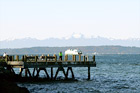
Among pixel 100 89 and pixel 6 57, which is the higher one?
pixel 6 57

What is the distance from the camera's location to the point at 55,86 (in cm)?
4972

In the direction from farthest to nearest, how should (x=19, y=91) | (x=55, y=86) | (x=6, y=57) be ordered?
(x=6, y=57) < (x=55, y=86) < (x=19, y=91)

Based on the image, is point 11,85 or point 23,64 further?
point 23,64

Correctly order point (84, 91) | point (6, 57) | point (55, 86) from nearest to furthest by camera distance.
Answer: point (84, 91) → point (55, 86) → point (6, 57)

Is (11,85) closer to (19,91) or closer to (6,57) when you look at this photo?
(19,91)

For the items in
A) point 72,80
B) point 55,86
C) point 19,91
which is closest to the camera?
point 19,91

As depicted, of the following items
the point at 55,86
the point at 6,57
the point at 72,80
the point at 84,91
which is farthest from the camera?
the point at 72,80

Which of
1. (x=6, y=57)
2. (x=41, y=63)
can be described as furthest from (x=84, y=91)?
(x=6, y=57)

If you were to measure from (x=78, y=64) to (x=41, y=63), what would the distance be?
5974mm

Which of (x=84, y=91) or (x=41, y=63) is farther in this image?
(x=41, y=63)

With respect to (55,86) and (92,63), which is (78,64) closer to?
(92,63)

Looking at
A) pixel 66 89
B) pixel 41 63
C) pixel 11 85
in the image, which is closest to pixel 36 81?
pixel 41 63

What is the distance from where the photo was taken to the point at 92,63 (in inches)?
2266

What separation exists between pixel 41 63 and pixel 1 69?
5656 mm
